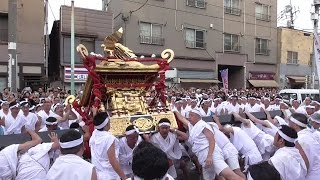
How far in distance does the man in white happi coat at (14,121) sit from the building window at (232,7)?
1983 cm

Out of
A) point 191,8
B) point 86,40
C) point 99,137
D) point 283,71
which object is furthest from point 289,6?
point 99,137

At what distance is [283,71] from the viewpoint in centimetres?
2883

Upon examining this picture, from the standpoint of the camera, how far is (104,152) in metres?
4.47

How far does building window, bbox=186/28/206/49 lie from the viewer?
23.5 meters

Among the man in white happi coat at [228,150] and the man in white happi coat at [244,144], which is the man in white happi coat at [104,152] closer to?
the man in white happi coat at [228,150]

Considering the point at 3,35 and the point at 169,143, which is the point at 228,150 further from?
the point at 3,35

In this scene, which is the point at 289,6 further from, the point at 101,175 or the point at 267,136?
the point at 101,175

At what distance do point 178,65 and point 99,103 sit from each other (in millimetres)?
16578

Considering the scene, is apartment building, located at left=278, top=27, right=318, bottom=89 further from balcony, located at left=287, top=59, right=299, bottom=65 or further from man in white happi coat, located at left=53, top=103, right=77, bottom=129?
man in white happi coat, located at left=53, top=103, right=77, bottom=129

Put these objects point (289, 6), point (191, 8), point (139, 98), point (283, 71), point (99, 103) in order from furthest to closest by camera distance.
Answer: point (289, 6), point (283, 71), point (191, 8), point (139, 98), point (99, 103)

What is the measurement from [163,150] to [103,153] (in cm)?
134

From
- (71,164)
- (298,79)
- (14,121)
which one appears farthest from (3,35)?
(298,79)

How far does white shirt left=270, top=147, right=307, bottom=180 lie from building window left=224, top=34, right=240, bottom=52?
21.9m

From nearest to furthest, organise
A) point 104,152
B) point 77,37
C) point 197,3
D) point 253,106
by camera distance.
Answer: point 104,152 → point 253,106 → point 77,37 → point 197,3
